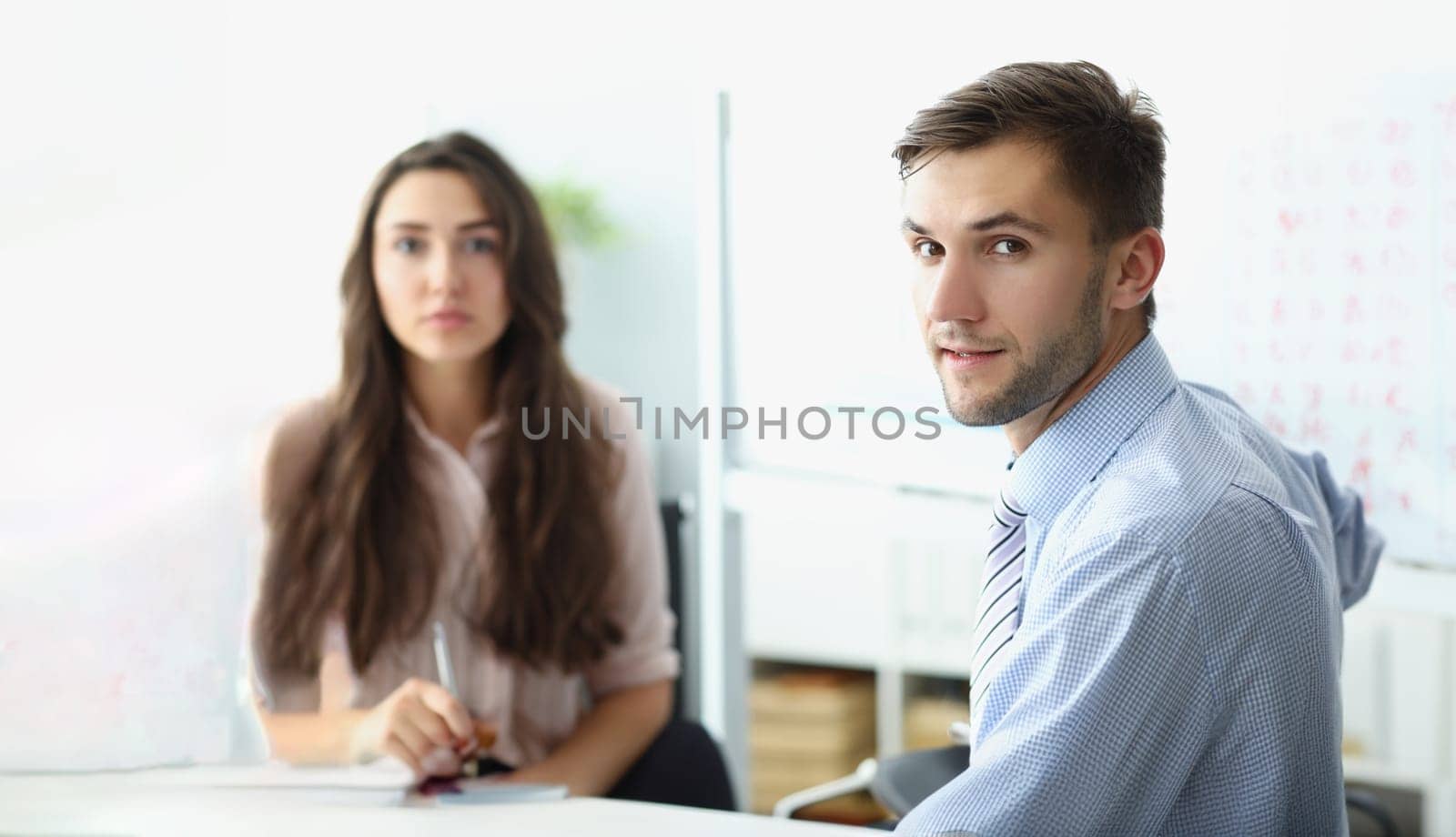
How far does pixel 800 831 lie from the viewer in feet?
2.44

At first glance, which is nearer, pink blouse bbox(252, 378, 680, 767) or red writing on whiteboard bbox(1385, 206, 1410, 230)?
red writing on whiteboard bbox(1385, 206, 1410, 230)

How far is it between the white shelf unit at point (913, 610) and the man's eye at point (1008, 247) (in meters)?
0.73

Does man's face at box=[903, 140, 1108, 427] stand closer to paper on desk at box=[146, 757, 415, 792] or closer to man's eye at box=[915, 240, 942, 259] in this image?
man's eye at box=[915, 240, 942, 259]

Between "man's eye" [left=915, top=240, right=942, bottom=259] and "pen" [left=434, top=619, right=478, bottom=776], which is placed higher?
"man's eye" [left=915, top=240, right=942, bottom=259]

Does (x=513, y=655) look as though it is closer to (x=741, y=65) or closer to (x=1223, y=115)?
(x=741, y=65)

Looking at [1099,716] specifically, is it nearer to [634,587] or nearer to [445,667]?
[445,667]

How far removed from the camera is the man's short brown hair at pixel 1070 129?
37.3 inches

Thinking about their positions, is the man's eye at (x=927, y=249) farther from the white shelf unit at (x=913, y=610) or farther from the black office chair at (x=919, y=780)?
the white shelf unit at (x=913, y=610)

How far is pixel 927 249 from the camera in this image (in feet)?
3.29

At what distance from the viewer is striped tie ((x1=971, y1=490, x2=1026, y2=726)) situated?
37.4 inches

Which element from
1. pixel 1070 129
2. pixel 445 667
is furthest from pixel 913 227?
pixel 445 667

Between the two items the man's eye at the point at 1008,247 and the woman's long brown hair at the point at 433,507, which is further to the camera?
the woman's long brown hair at the point at 433,507

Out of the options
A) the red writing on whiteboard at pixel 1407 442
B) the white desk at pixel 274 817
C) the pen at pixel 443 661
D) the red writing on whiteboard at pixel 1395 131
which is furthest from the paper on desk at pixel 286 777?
the red writing on whiteboard at pixel 1395 131

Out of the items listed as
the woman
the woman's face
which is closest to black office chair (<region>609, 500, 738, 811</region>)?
the woman
